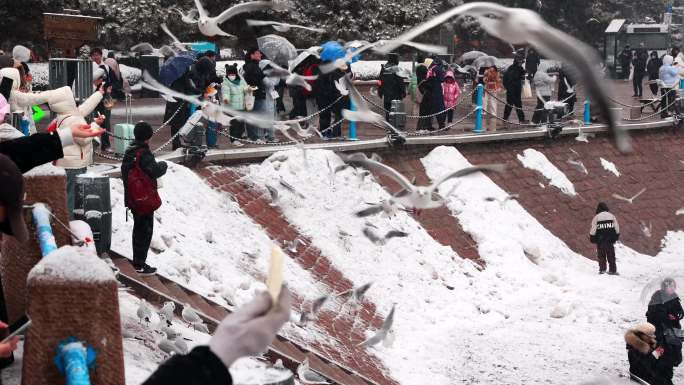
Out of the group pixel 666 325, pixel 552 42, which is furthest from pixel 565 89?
pixel 552 42

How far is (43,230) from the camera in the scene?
5.62 m

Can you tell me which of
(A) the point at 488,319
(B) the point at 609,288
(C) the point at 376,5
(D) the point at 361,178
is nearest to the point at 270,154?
(D) the point at 361,178

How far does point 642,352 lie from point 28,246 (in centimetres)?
630

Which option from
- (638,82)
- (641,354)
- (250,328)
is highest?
(250,328)

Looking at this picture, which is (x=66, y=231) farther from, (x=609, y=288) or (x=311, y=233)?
(x=609, y=288)

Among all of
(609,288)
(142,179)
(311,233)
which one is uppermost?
(142,179)

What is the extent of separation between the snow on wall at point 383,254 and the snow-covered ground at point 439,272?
2cm

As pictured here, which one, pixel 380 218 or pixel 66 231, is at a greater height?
pixel 66 231

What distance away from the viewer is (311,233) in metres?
15.0

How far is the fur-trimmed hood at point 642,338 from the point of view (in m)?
10.5

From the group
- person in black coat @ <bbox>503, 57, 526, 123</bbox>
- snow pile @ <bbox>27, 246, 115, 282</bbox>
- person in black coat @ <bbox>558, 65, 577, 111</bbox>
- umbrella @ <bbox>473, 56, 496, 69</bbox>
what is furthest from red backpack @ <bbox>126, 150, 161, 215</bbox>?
person in black coat @ <bbox>558, 65, 577, 111</bbox>

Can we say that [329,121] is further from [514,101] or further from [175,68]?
[514,101]

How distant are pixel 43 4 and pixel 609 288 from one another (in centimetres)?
1694

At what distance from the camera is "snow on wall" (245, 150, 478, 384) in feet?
45.2
